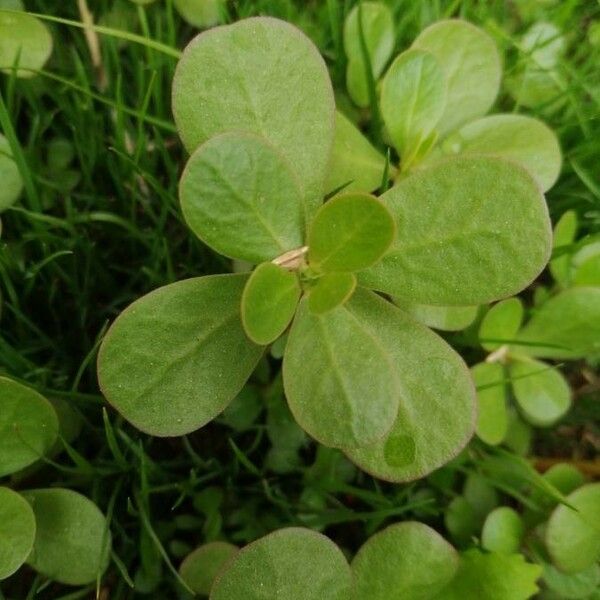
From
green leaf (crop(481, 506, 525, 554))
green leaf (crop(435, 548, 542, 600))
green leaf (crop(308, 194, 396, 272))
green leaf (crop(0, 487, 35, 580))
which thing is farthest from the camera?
green leaf (crop(481, 506, 525, 554))

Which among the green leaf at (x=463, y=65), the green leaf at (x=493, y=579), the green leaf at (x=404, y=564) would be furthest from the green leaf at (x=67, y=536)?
the green leaf at (x=463, y=65)

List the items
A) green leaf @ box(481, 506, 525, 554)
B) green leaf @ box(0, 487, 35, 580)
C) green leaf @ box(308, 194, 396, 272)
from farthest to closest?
1. green leaf @ box(481, 506, 525, 554)
2. green leaf @ box(0, 487, 35, 580)
3. green leaf @ box(308, 194, 396, 272)

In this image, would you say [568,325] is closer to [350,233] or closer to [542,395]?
[542,395]

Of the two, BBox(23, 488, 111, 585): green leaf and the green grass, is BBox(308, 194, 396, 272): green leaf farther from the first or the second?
BBox(23, 488, 111, 585): green leaf

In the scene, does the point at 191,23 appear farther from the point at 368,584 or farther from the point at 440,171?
the point at 368,584

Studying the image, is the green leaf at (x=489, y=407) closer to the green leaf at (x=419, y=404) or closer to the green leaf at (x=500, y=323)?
the green leaf at (x=500, y=323)

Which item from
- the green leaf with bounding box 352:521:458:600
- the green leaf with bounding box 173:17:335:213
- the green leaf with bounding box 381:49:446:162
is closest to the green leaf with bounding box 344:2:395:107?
the green leaf with bounding box 381:49:446:162

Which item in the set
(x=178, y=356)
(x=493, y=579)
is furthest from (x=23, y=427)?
(x=493, y=579)

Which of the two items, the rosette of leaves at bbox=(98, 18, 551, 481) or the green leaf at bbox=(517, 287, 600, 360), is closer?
the rosette of leaves at bbox=(98, 18, 551, 481)
